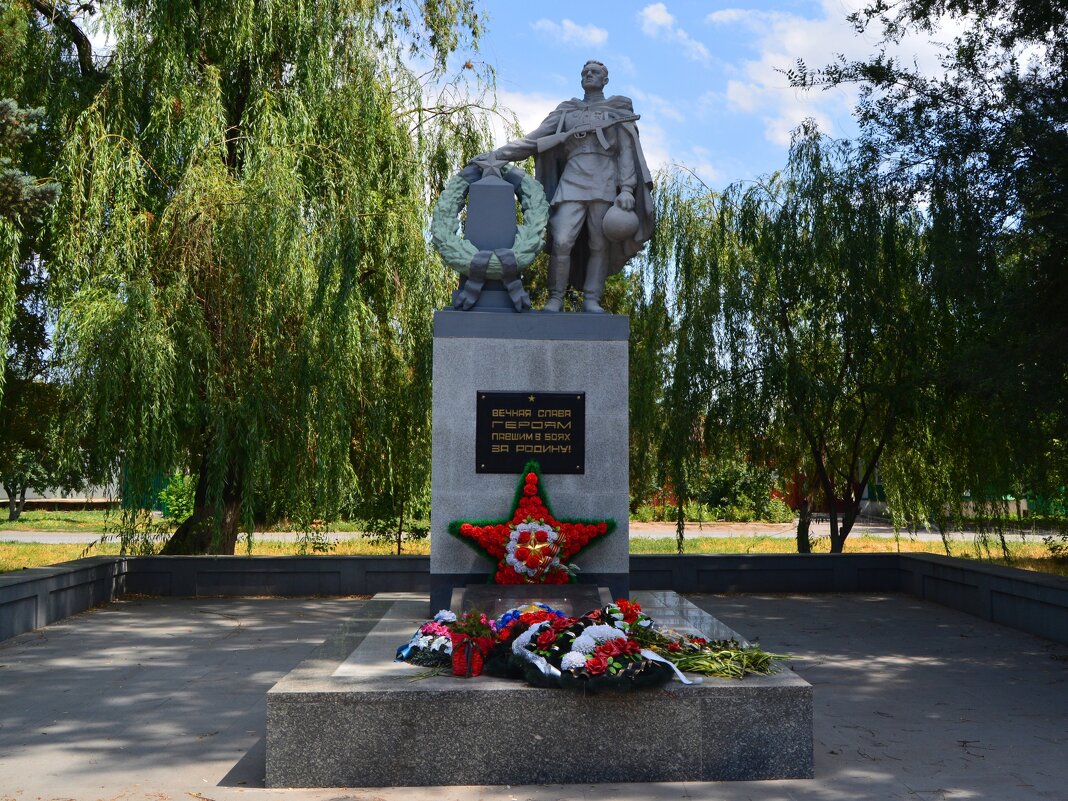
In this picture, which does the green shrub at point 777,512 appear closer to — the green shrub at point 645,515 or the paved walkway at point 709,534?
the paved walkway at point 709,534

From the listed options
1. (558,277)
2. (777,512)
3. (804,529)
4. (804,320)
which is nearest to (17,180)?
(558,277)

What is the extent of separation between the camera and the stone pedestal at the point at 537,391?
7008 millimetres

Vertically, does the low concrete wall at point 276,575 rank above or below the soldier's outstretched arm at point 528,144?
below

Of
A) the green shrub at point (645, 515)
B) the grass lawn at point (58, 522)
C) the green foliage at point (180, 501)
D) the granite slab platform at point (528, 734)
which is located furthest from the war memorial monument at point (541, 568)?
the green shrub at point (645, 515)

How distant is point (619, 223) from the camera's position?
743 cm

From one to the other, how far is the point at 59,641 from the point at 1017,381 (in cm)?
765

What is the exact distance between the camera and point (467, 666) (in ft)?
15.5

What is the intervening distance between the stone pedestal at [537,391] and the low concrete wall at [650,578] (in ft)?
12.9

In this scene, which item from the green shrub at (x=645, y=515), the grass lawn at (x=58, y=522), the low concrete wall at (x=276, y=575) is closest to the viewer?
the low concrete wall at (x=276, y=575)

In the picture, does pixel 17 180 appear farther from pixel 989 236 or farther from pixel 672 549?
pixel 672 549

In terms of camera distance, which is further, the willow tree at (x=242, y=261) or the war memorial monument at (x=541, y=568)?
the willow tree at (x=242, y=261)

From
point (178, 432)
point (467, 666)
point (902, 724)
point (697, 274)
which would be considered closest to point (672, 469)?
point (697, 274)

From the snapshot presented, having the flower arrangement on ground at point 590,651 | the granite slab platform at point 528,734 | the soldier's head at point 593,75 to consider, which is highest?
the soldier's head at point 593,75

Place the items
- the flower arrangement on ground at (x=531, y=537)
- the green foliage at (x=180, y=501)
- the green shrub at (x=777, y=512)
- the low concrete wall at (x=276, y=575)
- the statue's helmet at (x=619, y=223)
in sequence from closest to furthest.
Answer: the flower arrangement on ground at (x=531, y=537)
the statue's helmet at (x=619, y=223)
the low concrete wall at (x=276, y=575)
the green foliage at (x=180, y=501)
the green shrub at (x=777, y=512)
